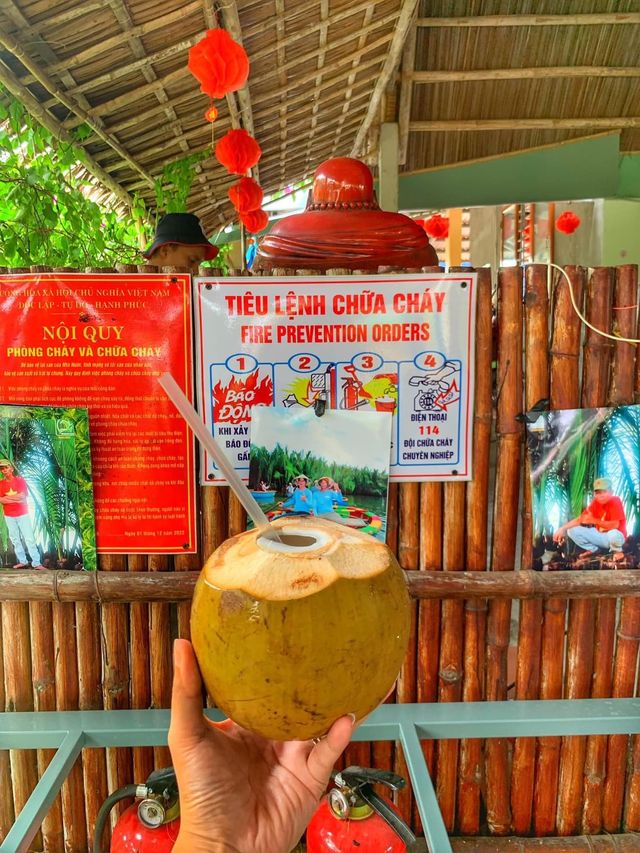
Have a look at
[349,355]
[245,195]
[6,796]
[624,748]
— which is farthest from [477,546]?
[245,195]

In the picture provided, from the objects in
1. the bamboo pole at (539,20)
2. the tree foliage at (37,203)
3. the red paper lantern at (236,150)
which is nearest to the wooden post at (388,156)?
the bamboo pole at (539,20)

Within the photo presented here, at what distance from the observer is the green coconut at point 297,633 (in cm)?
77

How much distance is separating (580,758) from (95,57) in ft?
12.5

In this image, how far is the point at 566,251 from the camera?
9.27m

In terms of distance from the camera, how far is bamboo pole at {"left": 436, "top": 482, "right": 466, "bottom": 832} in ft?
4.84

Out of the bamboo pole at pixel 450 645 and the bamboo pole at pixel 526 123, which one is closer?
the bamboo pole at pixel 450 645

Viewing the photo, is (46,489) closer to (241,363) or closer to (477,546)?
(241,363)

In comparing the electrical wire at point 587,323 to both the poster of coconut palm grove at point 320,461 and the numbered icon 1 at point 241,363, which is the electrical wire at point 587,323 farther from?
the numbered icon 1 at point 241,363

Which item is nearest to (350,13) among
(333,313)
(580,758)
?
(333,313)

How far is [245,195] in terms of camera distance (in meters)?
4.45

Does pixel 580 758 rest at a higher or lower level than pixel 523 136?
lower

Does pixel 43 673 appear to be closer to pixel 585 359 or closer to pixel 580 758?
pixel 580 758

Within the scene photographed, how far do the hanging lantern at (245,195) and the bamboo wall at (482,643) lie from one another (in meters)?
3.48

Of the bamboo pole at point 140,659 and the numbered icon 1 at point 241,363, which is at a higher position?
the numbered icon 1 at point 241,363
